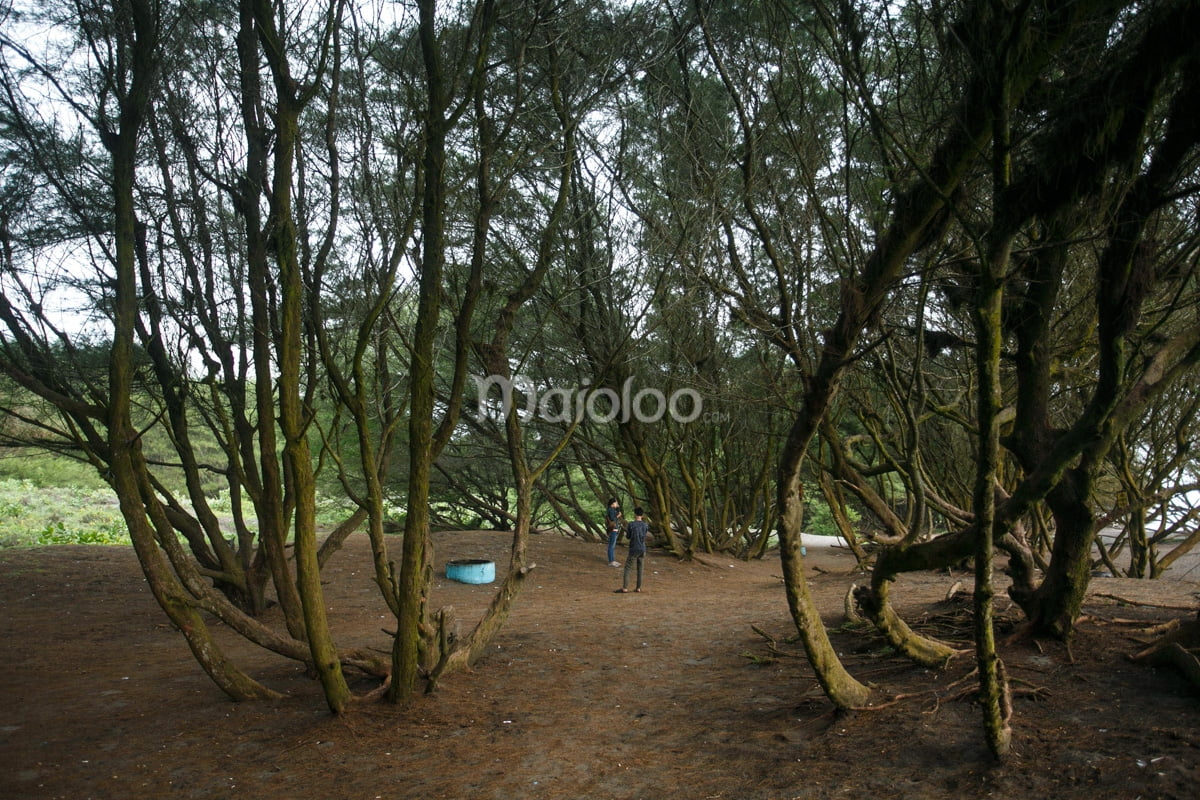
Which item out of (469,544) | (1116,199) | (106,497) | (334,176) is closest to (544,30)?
(334,176)

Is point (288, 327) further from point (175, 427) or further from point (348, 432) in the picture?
point (348, 432)

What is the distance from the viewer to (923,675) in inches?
188

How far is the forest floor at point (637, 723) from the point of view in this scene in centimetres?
361

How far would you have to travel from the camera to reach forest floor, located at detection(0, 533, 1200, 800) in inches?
142

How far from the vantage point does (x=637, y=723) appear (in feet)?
16.5

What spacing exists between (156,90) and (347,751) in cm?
523

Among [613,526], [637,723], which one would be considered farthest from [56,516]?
[637,723]

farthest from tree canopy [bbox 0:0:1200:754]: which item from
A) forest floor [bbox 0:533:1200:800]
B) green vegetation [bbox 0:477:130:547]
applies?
green vegetation [bbox 0:477:130:547]

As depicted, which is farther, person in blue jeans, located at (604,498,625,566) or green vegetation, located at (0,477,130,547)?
green vegetation, located at (0,477,130,547)

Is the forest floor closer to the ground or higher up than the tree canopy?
closer to the ground

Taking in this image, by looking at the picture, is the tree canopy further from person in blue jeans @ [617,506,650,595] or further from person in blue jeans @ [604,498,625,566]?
person in blue jeans @ [604,498,625,566]

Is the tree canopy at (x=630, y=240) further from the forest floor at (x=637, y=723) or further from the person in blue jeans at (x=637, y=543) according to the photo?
the person in blue jeans at (x=637, y=543)

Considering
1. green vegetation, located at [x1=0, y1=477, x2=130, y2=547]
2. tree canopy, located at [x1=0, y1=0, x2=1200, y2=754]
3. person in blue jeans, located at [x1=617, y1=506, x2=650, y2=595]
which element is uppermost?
tree canopy, located at [x1=0, y1=0, x2=1200, y2=754]

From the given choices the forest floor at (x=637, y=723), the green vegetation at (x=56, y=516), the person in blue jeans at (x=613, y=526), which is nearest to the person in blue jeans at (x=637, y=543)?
the person in blue jeans at (x=613, y=526)
